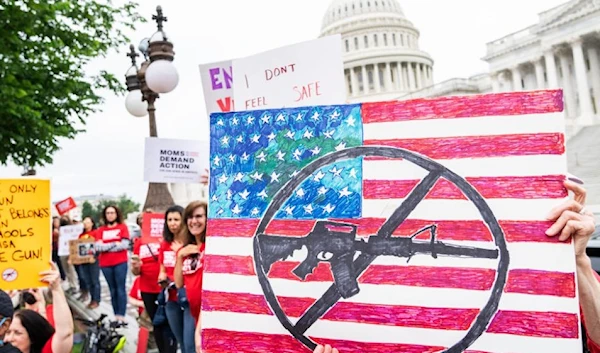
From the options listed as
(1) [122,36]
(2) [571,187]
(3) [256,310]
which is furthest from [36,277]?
(1) [122,36]

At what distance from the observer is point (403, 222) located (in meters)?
1.82

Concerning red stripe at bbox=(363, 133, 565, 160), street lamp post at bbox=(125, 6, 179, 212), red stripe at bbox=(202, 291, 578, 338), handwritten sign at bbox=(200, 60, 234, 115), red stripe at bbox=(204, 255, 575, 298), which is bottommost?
red stripe at bbox=(202, 291, 578, 338)

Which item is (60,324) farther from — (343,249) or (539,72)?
(539,72)

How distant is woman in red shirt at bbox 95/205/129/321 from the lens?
6961mm

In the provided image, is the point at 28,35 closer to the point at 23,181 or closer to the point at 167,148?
the point at 167,148

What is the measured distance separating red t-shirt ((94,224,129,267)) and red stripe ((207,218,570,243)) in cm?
538

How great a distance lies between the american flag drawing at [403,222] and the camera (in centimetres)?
169

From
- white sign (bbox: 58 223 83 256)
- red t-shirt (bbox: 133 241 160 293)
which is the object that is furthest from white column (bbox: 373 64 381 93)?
red t-shirt (bbox: 133 241 160 293)

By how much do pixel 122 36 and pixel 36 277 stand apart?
868cm

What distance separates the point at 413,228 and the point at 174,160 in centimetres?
312

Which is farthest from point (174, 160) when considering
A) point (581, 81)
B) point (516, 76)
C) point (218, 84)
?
point (516, 76)

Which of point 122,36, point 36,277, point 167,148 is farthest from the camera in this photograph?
point 122,36

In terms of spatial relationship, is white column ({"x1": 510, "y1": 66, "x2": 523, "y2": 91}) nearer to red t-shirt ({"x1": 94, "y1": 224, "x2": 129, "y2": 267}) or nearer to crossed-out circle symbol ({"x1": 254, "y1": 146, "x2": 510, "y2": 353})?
red t-shirt ({"x1": 94, "y1": 224, "x2": 129, "y2": 267})

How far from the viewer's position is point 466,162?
1.78m
